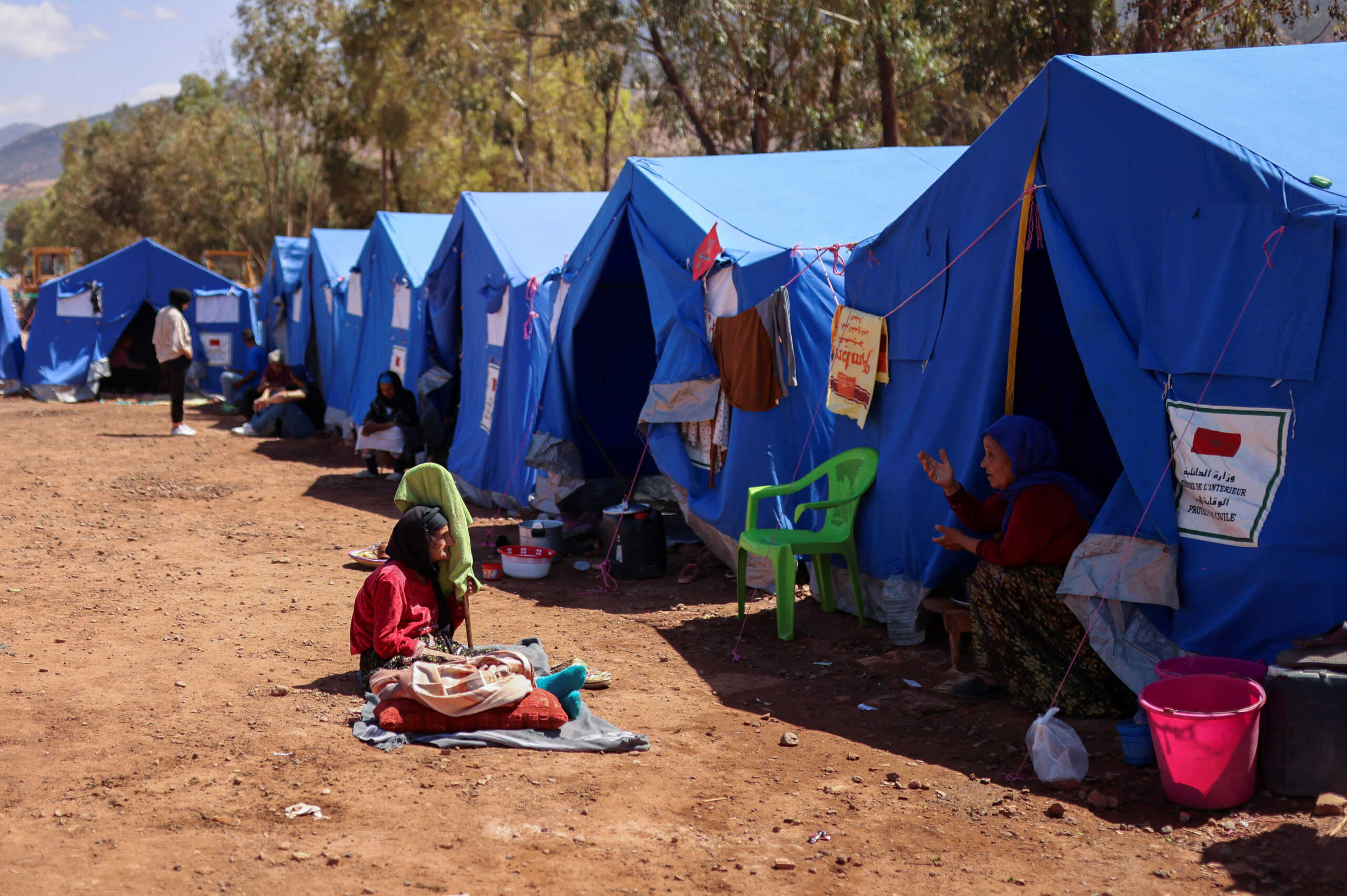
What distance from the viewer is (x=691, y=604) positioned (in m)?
6.98

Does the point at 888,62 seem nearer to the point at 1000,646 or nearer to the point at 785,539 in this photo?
the point at 785,539

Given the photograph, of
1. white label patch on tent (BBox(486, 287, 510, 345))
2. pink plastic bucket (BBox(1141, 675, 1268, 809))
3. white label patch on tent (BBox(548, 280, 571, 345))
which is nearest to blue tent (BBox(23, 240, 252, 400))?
white label patch on tent (BBox(486, 287, 510, 345))

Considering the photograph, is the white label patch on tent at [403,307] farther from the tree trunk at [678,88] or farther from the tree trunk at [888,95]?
the tree trunk at [888,95]

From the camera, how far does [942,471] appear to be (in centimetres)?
536

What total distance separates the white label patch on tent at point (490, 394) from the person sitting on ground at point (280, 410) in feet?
17.3

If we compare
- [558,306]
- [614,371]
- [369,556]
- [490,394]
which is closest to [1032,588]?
[369,556]

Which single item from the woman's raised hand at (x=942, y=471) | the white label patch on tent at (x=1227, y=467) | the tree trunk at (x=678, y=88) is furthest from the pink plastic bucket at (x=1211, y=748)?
the tree trunk at (x=678, y=88)

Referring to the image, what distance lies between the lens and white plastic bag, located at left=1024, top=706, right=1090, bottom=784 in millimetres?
4145

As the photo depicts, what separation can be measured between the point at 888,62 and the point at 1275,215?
A: 15572mm

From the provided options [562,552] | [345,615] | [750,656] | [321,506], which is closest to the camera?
[750,656]

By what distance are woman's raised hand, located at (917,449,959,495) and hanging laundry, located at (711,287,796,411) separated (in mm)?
1488

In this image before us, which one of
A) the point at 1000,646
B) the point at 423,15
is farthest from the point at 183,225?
the point at 1000,646

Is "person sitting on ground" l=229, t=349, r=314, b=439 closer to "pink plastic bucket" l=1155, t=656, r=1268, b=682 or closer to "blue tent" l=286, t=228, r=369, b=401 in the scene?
"blue tent" l=286, t=228, r=369, b=401

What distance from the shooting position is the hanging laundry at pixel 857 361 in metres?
6.23
